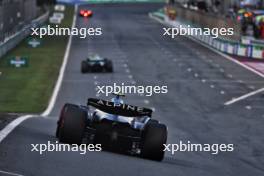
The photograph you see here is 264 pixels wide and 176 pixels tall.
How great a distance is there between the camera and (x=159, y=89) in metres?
45.8

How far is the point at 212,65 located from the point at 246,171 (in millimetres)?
41778

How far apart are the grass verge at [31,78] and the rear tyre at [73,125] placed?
→ 1799cm

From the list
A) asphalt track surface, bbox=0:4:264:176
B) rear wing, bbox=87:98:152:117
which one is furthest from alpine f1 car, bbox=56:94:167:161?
asphalt track surface, bbox=0:4:264:176

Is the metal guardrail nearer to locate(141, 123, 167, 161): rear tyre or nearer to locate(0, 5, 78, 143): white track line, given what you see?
locate(0, 5, 78, 143): white track line

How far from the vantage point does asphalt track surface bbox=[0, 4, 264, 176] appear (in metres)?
16.4

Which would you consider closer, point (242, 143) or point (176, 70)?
point (242, 143)

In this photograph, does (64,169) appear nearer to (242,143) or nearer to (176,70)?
(242,143)

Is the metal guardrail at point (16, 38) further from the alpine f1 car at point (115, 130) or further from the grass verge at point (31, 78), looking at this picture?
the alpine f1 car at point (115, 130)

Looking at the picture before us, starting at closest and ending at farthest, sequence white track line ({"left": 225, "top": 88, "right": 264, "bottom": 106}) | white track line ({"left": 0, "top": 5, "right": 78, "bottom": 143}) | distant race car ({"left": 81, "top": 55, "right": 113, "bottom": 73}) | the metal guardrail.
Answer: white track line ({"left": 0, "top": 5, "right": 78, "bottom": 143})
white track line ({"left": 225, "top": 88, "right": 264, "bottom": 106})
distant race car ({"left": 81, "top": 55, "right": 113, "bottom": 73})
the metal guardrail

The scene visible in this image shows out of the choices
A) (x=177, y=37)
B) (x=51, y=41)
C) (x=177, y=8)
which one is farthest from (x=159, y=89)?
(x=177, y=8)

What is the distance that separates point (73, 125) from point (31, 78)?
104ft

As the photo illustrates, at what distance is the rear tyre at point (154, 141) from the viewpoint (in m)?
18.3

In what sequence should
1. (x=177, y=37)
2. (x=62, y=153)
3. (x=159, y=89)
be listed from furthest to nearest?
(x=177, y=37) < (x=159, y=89) < (x=62, y=153)

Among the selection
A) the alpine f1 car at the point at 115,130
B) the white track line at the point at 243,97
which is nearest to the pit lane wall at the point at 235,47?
the white track line at the point at 243,97
